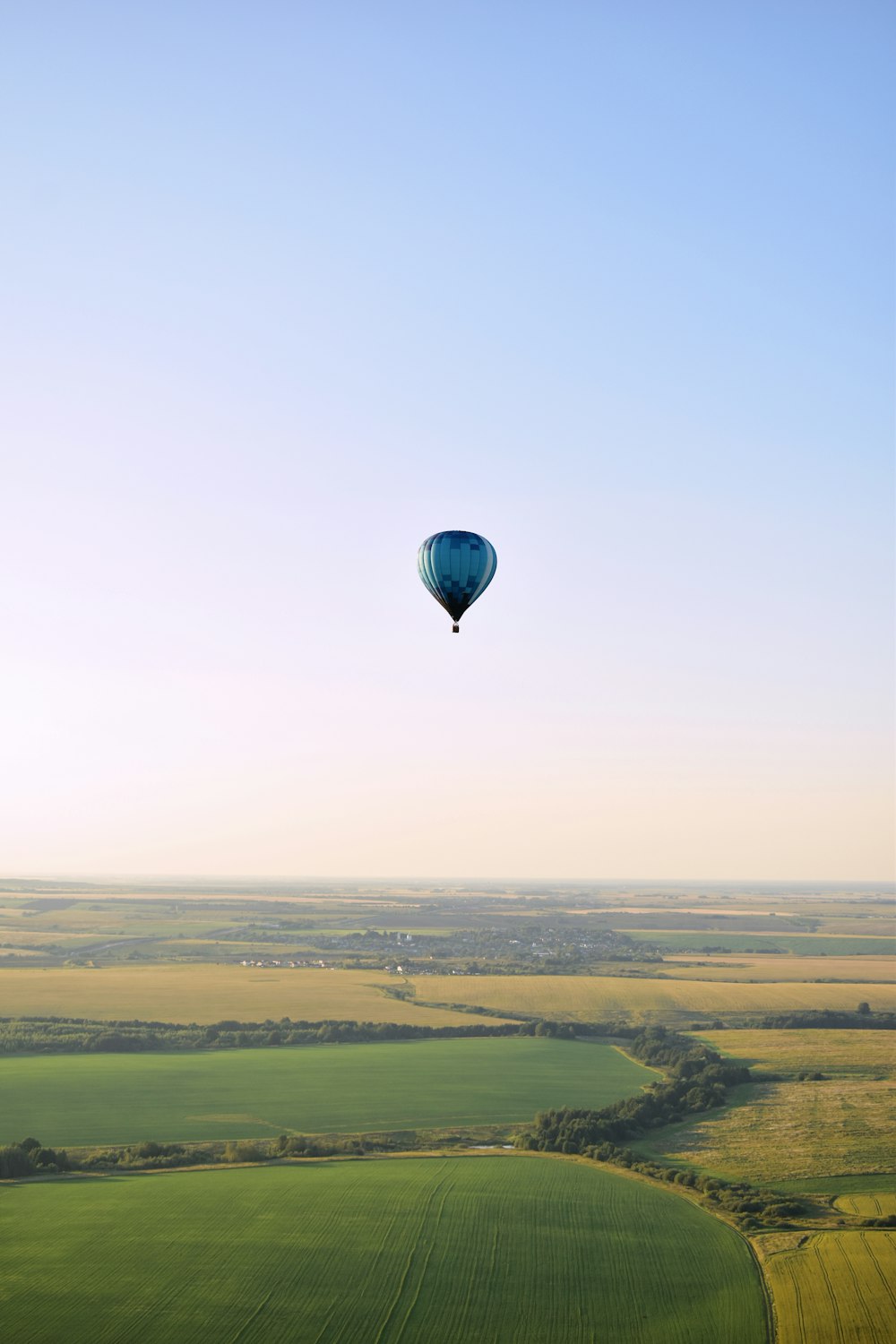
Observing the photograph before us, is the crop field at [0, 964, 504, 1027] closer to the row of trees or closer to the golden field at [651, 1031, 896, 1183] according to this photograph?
the row of trees

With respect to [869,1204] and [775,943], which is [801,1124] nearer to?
[869,1204]

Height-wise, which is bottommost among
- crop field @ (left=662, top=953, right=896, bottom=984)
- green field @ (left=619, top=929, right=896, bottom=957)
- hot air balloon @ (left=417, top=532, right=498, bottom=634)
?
crop field @ (left=662, top=953, right=896, bottom=984)

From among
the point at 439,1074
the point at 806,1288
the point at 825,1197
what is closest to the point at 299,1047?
the point at 439,1074

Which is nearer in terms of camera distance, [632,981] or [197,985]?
[197,985]

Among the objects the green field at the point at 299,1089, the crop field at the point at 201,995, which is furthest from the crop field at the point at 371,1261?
the crop field at the point at 201,995

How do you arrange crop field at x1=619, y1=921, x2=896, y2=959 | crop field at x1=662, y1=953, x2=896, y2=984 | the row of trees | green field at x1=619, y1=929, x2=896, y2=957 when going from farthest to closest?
green field at x1=619, y1=929, x2=896, y2=957
crop field at x1=619, y1=921, x2=896, y2=959
crop field at x1=662, y1=953, x2=896, y2=984
the row of trees

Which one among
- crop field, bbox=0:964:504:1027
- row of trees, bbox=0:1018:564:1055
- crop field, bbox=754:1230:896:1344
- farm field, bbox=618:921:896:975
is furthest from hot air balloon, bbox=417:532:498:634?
farm field, bbox=618:921:896:975

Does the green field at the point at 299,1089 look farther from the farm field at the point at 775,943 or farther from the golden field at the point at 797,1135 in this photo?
the farm field at the point at 775,943

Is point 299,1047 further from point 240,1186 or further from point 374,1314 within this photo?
point 374,1314
